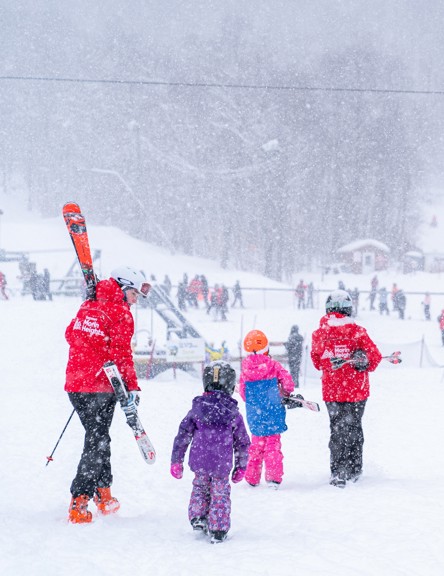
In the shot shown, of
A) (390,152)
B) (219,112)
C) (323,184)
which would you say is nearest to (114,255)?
(219,112)

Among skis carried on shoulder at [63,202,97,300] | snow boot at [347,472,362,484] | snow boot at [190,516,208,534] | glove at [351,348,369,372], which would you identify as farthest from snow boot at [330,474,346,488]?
skis carried on shoulder at [63,202,97,300]

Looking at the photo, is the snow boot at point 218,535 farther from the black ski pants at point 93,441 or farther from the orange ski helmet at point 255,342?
the orange ski helmet at point 255,342

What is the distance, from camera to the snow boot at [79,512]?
3.92 metres

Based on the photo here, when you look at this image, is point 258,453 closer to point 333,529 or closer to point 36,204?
point 333,529

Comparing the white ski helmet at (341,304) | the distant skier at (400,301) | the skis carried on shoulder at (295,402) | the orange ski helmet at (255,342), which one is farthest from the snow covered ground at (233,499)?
the distant skier at (400,301)

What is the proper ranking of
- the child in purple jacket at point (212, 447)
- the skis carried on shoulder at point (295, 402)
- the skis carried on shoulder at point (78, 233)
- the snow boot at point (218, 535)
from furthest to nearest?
the skis carried on shoulder at point (295, 402)
the skis carried on shoulder at point (78, 233)
the child in purple jacket at point (212, 447)
the snow boot at point (218, 535)

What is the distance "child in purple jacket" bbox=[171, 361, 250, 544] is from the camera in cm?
374

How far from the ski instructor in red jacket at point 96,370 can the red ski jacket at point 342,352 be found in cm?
179

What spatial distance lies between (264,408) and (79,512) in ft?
6.35

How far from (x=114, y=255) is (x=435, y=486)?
129ft

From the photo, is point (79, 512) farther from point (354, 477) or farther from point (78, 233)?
point (354, 477)

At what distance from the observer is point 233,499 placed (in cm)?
484

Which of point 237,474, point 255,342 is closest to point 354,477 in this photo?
point 255,342

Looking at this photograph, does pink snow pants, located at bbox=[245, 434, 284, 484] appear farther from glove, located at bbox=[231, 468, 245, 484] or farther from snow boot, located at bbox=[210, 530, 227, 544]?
snow boot, located at bbox=[210, 530, 227, 544]
